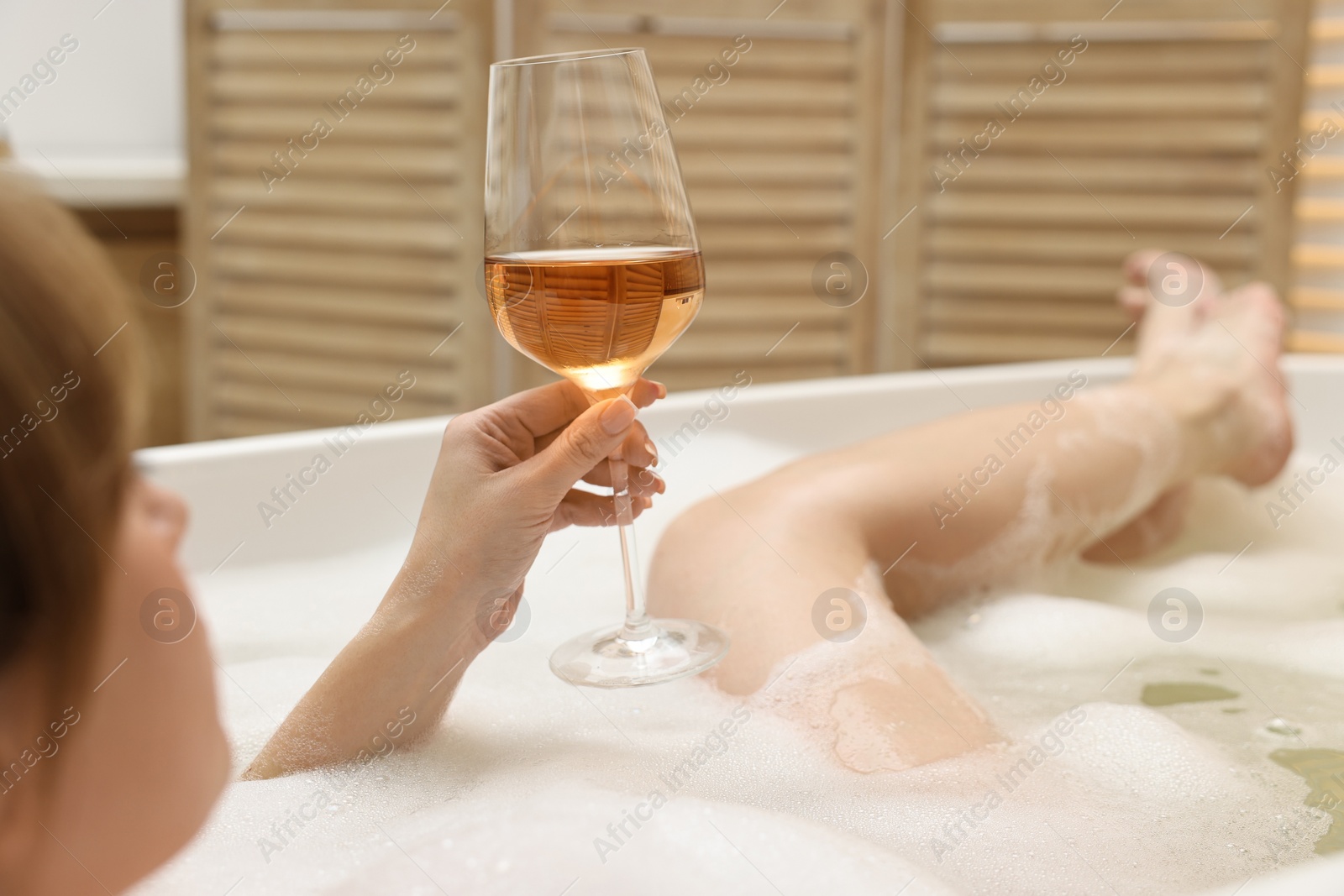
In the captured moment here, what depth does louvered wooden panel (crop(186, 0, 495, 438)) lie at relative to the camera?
2.23m

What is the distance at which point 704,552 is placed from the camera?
88 centimetres

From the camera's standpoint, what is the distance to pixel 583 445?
61 centimetres

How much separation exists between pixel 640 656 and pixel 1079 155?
203 cm

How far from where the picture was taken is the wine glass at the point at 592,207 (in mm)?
623

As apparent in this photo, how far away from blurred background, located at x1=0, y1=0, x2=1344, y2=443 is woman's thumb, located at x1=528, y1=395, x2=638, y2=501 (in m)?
1.72

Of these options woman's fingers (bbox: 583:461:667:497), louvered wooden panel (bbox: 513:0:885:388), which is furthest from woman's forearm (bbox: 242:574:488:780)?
louvered wooden panel (bbox: 513:0:885:388)

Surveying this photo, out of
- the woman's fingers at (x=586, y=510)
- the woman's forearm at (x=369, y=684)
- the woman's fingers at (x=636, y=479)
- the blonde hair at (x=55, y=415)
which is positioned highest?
the blonde hair at (x=55, y=415)

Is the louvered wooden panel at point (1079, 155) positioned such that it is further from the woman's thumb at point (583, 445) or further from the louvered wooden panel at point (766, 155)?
the woman's thumb at point (583, 445)

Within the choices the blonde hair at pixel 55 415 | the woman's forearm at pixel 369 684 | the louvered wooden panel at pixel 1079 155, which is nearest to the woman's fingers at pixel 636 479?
the woman's forearm at pixel 369 684

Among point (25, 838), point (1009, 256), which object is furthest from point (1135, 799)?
point (1009, 256)

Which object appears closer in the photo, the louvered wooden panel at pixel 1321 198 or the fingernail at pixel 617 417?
the fingernail at pixel 617 417

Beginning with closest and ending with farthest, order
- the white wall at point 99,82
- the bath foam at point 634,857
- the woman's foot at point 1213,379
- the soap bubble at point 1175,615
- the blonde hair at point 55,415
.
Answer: the blonde hair at point 55,415, the bath foam at point 634,857, the soap bubble at point 1175,615, the woman's foot at point 1213,379, the white wall at point 99,82

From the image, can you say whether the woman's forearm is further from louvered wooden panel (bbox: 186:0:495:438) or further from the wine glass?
louvered wooden panel (bbox: 186:0:495:438)

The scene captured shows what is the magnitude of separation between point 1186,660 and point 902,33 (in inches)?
69.2
